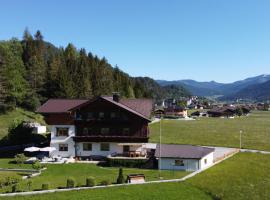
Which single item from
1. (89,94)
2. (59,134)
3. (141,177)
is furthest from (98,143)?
(89,94)

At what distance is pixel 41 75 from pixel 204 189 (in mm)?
76970

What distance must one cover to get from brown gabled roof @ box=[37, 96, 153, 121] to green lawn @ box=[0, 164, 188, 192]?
10.1 meters

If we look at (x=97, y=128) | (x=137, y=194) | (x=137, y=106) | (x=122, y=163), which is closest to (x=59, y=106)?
(x=97, y=128)

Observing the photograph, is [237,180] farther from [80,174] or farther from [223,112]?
[223,112]

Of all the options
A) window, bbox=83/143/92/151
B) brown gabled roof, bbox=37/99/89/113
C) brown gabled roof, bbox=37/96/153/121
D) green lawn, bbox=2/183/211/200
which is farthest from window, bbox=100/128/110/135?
green lawn, bbox=2/183/211/200

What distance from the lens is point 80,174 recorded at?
44000mm

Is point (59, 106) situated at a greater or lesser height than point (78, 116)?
greater

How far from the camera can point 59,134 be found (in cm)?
5675

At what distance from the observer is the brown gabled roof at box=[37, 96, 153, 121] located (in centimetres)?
5609

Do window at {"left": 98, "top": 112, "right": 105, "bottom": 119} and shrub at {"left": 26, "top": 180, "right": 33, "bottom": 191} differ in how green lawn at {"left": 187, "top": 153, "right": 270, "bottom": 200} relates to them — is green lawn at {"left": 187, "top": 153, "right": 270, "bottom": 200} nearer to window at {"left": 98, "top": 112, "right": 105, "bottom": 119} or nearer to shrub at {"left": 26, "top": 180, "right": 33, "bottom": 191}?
shrub at {"left": 26, "top": 180, "right": 33, "bottom": 191}

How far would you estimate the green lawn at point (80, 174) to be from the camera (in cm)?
3930

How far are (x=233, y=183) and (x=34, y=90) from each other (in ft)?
229

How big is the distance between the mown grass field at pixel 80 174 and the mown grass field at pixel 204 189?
10.1 ft

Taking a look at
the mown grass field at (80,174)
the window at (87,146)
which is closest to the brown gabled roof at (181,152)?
the mown grass field at (80,174)
